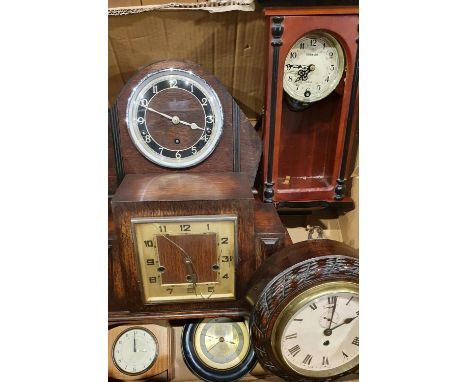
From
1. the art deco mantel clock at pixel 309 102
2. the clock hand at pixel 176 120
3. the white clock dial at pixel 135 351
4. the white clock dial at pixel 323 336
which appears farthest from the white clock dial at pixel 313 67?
the white clock dial at pixel 135 351

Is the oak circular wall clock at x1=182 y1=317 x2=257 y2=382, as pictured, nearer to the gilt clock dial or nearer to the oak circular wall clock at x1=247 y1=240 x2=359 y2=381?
the oak circular wall clock at x1=247 y1=240 x2=359 y2=381

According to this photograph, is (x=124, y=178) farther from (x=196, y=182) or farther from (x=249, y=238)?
(x=249, y=238)

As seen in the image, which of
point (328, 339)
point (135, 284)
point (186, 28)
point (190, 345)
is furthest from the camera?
point (190, 345)

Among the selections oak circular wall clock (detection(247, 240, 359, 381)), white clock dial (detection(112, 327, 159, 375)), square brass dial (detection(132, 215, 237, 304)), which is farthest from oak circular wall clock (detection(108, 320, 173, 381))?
oak circular wall clock (detection(247, 240, 359, 381))

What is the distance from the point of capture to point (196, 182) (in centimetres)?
105

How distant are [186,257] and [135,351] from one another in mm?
484

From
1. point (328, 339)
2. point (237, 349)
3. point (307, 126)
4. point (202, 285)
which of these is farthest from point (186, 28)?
point (237, 349)

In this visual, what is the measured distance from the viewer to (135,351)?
1.26 metres

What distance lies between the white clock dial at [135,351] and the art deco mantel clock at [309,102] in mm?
624

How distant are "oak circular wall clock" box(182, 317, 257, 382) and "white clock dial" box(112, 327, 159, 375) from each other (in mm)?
112

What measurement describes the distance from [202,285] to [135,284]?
0.59 feet

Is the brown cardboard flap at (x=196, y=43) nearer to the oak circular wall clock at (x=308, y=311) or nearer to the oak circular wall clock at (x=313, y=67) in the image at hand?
the oak circular wall clock at (x=313, y=67)

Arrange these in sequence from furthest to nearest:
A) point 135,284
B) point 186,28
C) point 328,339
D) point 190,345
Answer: point 190,345 → point 186,28 → point 135,284 → point 328,339

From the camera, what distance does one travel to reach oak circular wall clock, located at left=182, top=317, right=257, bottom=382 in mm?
1283
